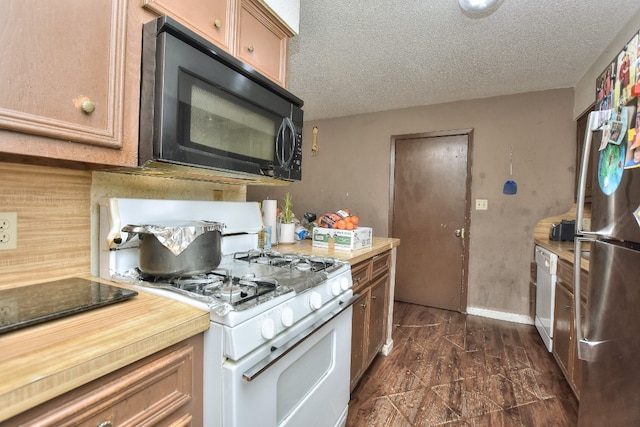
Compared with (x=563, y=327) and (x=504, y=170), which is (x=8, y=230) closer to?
(x=563, y=327)

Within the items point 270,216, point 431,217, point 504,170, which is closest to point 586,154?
point 270,216

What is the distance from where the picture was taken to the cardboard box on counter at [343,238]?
5.93 feet

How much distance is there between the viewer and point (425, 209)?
350 centimetres

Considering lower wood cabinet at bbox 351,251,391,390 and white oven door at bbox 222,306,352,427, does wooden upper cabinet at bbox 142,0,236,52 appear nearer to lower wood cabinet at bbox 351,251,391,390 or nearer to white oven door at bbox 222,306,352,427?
white oven door at bbox 222,306,352,427

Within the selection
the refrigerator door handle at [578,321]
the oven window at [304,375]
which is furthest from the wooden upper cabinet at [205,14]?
the refrigerator door handle at [578,321]

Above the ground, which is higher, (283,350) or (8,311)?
(8,311)

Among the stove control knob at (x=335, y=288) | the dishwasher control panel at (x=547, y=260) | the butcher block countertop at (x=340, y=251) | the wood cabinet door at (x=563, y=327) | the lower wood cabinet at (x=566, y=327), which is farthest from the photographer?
the dishwasher control panel at (x=547, y=260)

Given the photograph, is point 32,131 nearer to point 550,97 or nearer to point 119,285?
point 119,285

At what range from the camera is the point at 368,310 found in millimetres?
1853

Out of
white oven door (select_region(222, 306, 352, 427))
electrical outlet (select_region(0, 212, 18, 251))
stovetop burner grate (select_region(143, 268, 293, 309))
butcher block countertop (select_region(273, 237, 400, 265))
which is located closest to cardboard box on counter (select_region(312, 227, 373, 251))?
butcher block countertop (select_region(273, 237, 400, 265))

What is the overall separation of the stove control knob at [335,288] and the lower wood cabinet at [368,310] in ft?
1.10

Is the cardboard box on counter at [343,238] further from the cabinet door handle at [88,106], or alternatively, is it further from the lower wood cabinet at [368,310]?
the cabinet door handle at [88,106]

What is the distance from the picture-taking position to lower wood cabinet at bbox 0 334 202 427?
516 millimetres

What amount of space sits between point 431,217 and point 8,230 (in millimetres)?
3353
